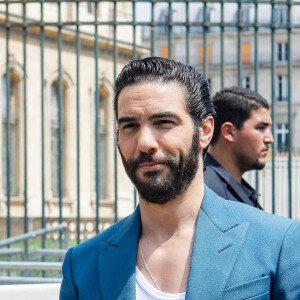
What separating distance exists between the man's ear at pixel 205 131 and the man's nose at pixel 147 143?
17 centimetres

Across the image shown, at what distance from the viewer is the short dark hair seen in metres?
4.14

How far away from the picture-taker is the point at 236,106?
4.17m

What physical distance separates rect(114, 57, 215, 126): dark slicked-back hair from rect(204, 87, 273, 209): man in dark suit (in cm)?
185

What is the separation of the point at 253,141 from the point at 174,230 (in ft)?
7.35

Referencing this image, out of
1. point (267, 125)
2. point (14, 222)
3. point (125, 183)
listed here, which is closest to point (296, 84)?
point (125, 183)

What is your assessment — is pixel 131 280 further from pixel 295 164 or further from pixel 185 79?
pixel 295 164

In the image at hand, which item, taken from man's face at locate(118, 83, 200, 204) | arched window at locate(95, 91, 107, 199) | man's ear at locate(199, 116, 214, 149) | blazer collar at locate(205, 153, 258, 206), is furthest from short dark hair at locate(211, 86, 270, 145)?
arched window at locate(95, 91, 107, 199)

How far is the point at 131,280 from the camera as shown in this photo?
6.20 ft

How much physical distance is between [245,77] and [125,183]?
16.2m

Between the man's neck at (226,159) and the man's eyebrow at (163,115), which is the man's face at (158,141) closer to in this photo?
the man's eyebrow at (163,115)

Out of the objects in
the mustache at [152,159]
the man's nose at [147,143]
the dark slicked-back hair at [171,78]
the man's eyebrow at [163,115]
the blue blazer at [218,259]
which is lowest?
the blue blazer at [218,259]

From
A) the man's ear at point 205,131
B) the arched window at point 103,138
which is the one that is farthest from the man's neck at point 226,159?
the arched window at point 103,138

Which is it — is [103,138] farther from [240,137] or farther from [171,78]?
[171,78]

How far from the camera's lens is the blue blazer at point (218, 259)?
6.00ft
